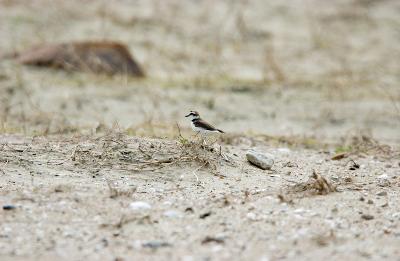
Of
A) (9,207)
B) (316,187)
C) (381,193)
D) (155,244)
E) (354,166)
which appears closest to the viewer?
(155,244)

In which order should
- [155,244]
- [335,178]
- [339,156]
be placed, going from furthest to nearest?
[339,156] < [335,178] < [155,244]

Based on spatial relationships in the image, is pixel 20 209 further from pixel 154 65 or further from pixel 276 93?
pixel 154 65

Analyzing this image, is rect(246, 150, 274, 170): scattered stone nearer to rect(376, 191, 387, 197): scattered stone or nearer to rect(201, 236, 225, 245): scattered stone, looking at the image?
rect(376, 191, 387, 197): scattered stone

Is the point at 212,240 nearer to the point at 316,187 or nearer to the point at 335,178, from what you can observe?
the point at 316,187

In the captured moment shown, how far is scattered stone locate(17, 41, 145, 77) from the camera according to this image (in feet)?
35.1

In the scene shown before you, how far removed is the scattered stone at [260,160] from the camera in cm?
594

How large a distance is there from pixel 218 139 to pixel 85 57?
14.3ft

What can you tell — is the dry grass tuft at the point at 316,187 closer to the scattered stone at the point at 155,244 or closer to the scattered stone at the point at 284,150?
the scattered stone at the point at 155,244

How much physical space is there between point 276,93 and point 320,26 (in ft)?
13.7

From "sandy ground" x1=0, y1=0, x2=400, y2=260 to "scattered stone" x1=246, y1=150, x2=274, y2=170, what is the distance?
2.6 inches

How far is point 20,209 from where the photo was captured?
4.70 m

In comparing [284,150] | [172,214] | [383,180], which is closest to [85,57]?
[284,150]

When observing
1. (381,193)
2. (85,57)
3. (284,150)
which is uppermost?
(85,57)

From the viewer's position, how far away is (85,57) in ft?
35.6
